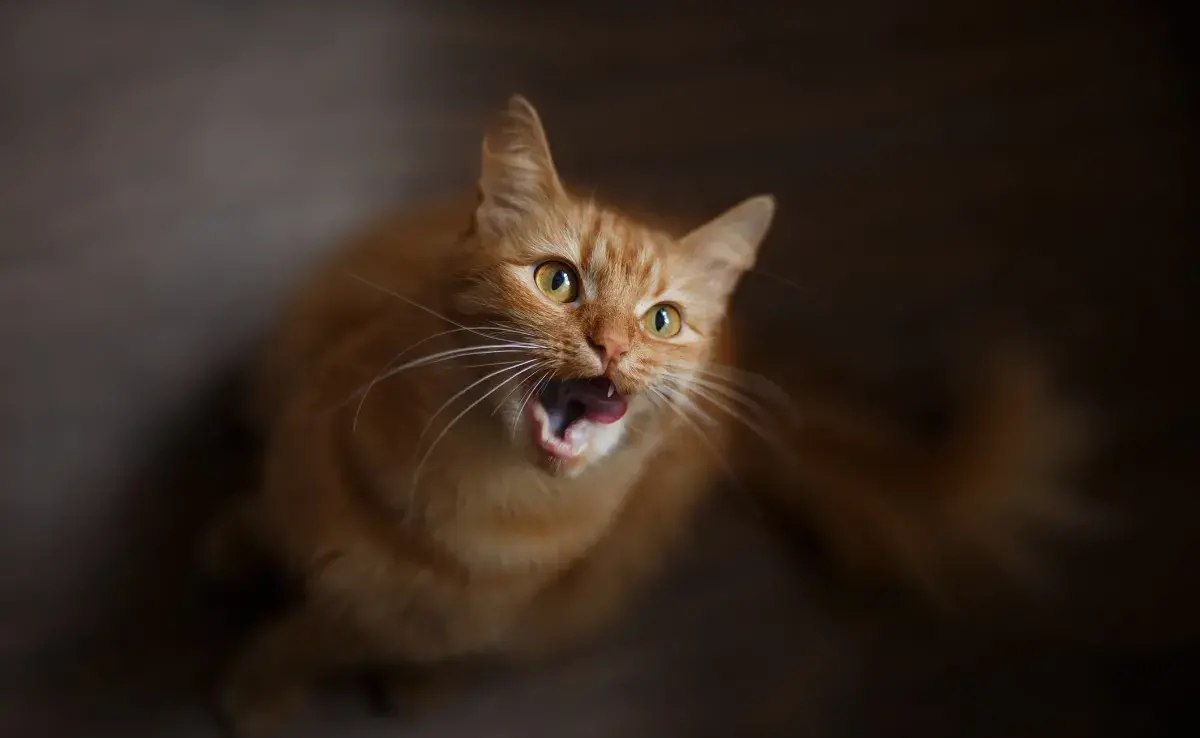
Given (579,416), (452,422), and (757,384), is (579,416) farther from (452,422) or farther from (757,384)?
(757,384)

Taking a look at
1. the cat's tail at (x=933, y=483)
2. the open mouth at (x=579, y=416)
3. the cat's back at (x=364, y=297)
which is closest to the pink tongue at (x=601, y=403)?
the open mouth at (x=579, y=416)

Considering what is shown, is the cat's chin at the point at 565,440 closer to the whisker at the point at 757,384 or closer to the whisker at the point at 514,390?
the whisker at the point at 514,390

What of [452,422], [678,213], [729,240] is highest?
[678,213]

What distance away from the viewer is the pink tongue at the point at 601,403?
33.7 inches

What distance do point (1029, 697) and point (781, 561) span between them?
38 cm

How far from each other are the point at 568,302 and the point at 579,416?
4.1 inches

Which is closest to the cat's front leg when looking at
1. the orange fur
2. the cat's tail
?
the orange fur

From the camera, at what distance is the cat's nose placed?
0.82 metres

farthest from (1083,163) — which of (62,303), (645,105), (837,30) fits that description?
(62,303)

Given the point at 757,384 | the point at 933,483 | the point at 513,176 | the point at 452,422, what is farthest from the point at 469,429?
the point at 933,483

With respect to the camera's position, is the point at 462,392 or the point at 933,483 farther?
the point at 933,483

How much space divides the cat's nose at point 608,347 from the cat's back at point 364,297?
0.15 meters

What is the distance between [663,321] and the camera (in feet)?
3.01

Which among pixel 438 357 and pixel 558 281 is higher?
pixel 558 281
